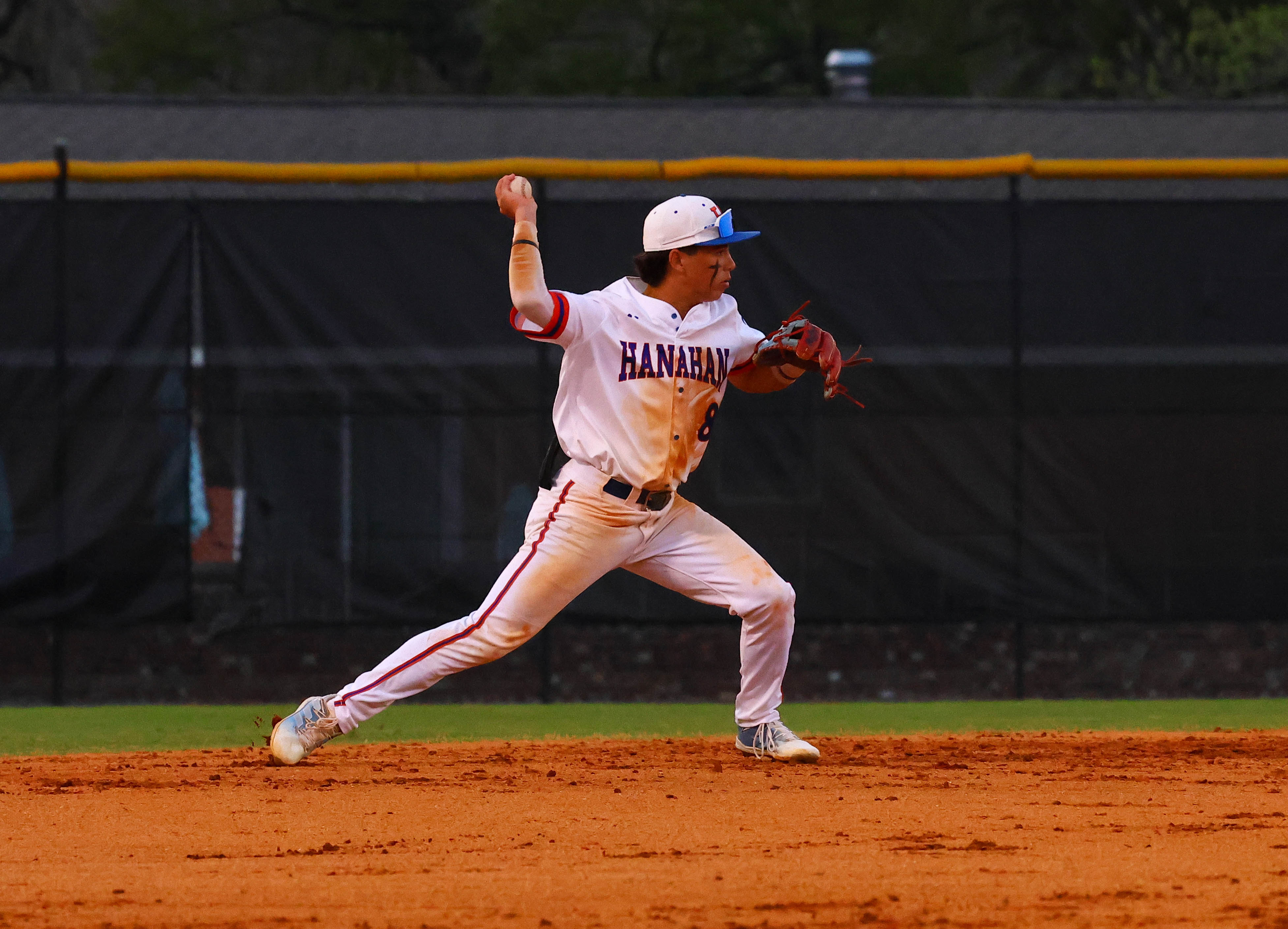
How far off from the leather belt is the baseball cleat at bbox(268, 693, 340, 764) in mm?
1175

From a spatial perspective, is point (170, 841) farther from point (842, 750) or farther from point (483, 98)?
point (483, 98)

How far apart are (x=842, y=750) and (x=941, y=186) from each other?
33.1ft

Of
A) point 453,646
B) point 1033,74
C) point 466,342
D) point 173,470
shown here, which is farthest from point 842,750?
point 1033,74

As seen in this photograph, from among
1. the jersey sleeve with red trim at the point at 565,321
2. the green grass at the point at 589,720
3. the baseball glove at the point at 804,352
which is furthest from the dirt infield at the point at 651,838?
the jersey sleeve with red trim at the point at 565,321

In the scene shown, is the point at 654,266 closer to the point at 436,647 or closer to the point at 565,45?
the point at 436,647

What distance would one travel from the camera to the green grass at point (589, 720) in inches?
306

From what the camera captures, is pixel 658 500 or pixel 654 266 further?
pixel 654 266

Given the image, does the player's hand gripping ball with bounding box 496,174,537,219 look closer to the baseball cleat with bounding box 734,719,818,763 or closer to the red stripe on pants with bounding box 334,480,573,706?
the red stripe on pants with bounding box 334,480,573,706

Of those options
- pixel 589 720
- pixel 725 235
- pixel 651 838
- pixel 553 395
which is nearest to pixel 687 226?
pixel 725 235

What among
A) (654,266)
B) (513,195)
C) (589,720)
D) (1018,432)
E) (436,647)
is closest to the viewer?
(513,195)

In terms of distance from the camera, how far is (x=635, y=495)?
639cm

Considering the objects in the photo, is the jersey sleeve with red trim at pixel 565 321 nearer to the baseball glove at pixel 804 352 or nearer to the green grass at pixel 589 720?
the baseball glove at pixel 804 352

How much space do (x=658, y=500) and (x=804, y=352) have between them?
0.71 meters

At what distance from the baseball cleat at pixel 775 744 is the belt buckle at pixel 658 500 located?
886mm
